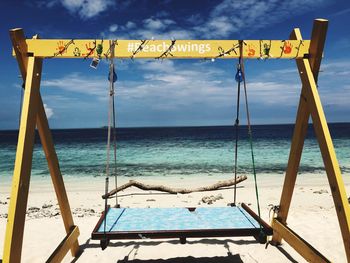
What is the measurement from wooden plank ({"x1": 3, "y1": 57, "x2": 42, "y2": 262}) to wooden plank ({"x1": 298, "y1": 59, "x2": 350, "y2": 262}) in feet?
10.4

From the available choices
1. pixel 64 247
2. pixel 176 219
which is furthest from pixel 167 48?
pixel 64 247

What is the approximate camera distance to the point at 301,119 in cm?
444

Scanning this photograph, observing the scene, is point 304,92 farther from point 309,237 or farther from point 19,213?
point 19,213

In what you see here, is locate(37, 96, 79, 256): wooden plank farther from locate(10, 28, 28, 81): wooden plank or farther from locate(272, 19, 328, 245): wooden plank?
locate(272, 19, 328, 245): wooden plank

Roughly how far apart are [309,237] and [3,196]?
10421 mm

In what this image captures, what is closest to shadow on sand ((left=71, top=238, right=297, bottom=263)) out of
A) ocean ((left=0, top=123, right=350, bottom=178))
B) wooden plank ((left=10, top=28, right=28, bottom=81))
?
wooden plank ((left=10, top=28, right=28, bottom=81))

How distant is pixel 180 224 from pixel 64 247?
1599 millimetres

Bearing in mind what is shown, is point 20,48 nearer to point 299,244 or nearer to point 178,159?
point 299,244

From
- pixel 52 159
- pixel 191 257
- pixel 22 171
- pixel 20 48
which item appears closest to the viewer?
pixel 22 171

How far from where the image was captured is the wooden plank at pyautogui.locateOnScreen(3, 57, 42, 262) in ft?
9.77

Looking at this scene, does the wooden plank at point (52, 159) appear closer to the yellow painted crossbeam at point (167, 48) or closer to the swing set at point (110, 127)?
the swing set at point (110, 127)

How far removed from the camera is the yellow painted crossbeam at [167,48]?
392 cm

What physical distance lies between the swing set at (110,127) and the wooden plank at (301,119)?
0.04ft

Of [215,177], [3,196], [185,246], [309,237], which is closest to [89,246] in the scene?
[185,246]
